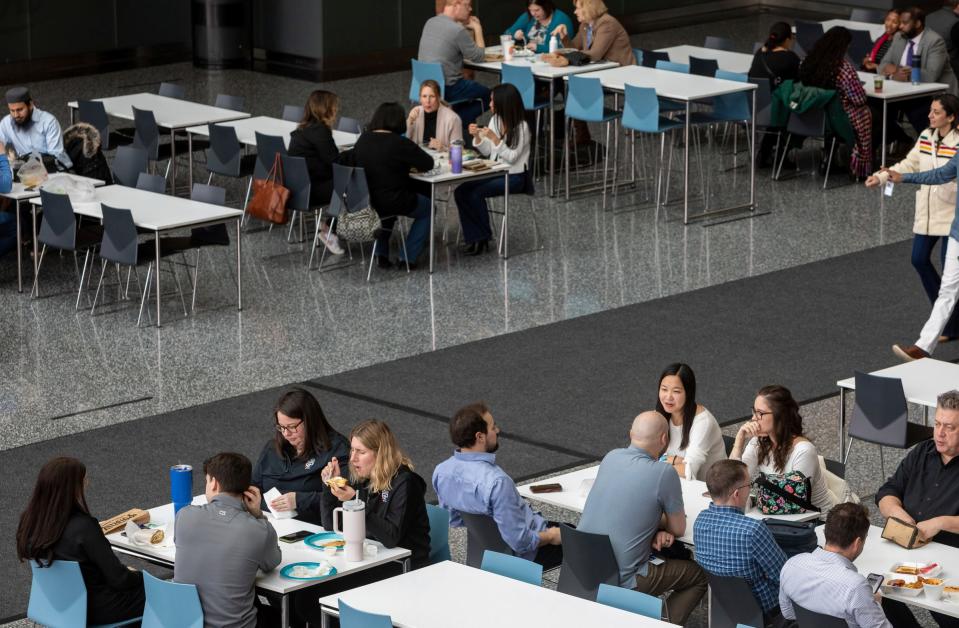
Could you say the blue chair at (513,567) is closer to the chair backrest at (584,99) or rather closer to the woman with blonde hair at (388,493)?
the woman with blonde hair at (388,493)

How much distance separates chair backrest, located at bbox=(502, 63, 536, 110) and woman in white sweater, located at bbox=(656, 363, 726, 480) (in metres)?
7.65

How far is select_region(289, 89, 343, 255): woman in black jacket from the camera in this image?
12281 mm

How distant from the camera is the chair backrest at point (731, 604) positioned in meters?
5.91

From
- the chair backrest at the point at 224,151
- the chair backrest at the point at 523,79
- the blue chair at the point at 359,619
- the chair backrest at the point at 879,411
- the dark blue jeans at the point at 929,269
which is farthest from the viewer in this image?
the chair backrest at the point at 523,79

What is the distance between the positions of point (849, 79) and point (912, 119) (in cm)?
134

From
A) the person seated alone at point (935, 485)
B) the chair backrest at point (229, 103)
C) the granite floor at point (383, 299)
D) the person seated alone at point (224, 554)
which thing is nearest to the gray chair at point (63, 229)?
the granite floor at point (383, 299)

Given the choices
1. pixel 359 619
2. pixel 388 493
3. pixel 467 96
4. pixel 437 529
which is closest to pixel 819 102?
pixel 467 96

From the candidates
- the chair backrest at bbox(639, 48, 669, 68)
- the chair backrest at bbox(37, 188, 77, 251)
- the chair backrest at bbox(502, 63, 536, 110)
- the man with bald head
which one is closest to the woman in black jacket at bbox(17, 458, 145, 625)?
the man with bald head

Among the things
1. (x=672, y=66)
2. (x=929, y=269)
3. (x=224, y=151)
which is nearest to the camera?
(x=929, y=269)

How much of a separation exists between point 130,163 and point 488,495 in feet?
22.6

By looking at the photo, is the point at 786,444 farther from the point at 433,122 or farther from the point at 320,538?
the point at 433,122

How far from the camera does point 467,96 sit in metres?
14.9

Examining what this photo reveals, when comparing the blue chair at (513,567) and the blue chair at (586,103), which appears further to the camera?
the blue chair at (586,103)

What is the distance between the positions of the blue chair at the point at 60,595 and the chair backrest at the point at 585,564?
5.31 feet
